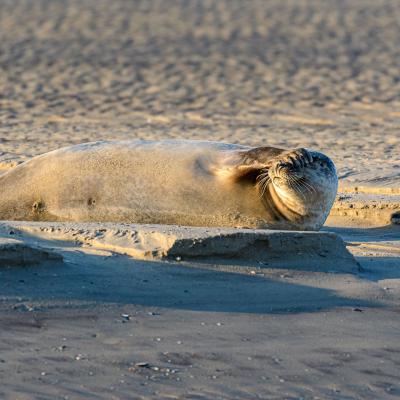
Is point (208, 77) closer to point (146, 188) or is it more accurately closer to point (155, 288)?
point (146, 188)

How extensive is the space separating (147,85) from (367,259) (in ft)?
27.1

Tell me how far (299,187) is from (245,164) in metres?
0.32

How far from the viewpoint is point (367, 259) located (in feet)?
16.9

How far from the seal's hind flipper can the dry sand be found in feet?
2.00

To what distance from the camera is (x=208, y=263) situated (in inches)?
185

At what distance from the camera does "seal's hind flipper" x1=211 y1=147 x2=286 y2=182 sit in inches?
229

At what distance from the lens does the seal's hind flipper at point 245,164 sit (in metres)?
5.82

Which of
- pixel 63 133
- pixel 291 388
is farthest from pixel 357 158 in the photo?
pixel 291 388

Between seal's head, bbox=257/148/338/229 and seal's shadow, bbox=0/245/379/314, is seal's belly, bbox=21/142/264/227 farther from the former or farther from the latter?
seal's shadow, bbox=0/245/379/314

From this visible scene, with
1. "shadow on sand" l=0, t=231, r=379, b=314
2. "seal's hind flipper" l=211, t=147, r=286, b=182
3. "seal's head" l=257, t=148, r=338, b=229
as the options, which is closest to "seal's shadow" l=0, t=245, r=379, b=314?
"shadow on sand" l=0, t=231, r=379, b=314

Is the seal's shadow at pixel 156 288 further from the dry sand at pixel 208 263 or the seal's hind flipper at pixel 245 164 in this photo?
the seal's hind flipper at pixel 245 164

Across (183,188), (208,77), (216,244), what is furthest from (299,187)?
(208,77)

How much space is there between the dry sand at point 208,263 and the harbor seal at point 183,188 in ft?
1.26

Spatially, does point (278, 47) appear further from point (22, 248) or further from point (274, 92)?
point (22, 248)
